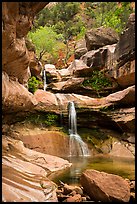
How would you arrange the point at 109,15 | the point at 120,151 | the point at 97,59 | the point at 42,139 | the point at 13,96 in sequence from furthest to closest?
the point at 109,15
the point at 97,59
the point at 120,151
the point at 42,139
the point at 13,96

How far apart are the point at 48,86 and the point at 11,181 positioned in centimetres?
1558

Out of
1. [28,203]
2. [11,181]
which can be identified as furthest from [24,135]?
[28,203]

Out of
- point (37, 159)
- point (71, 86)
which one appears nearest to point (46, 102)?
point (71, 86)

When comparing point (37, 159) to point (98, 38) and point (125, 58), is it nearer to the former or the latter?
point (125, 58)

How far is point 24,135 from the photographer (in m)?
14.9

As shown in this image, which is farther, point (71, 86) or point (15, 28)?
point (71, 86)

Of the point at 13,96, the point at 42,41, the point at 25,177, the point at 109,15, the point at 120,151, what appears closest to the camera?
the point at 25,177

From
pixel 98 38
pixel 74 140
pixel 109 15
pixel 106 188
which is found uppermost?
pixel 109 15

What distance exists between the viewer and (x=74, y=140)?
16.2 metres

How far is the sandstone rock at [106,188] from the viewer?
19.4ft

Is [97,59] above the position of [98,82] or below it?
above

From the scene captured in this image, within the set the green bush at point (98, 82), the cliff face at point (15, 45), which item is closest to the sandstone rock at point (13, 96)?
the cliff face at point (15, 45)

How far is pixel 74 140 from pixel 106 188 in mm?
10157

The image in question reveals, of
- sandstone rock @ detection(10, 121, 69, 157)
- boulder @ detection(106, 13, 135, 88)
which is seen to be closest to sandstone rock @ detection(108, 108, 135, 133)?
boulder @ detection(106, 13, 135, 88)
